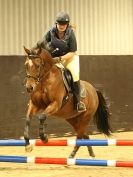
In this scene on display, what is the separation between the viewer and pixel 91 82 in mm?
12852

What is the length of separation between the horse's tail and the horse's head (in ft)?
7.29

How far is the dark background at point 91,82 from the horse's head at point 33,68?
4182 millimetres

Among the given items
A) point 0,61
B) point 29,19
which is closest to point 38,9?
point 29,19

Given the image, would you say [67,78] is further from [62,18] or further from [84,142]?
[84,142]

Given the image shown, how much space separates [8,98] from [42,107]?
161 inches

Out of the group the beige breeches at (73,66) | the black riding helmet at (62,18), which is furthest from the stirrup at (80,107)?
the black riding helmet at (62,18)

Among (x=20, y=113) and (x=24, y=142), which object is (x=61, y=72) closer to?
(x=24, y=142)

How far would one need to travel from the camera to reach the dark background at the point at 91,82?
36.9 ft

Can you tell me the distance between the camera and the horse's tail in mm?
8992

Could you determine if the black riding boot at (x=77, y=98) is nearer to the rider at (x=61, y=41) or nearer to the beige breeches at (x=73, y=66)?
the beige breeches at (x=73, y=66)

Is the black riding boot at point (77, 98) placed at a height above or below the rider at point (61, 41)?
below

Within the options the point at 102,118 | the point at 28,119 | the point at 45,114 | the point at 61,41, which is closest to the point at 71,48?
the point at 61,41

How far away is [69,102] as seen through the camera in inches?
309

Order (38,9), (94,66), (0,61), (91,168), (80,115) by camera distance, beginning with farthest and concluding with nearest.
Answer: (94,66)
(38,9)
(0,61)
(80,115)
(91,168)
